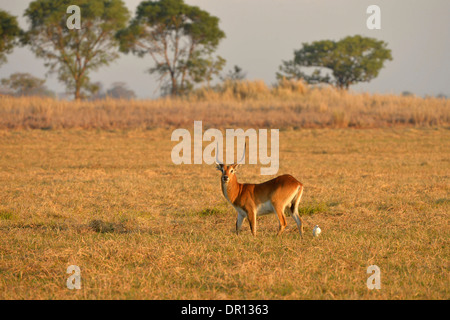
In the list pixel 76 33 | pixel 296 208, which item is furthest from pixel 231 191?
pixel 76 33

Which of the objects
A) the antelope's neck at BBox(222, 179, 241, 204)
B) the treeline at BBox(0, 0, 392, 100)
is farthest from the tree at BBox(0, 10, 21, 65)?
the antelope's neck at BBox(222, 179, 241, 204)

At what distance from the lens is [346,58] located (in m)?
46.1

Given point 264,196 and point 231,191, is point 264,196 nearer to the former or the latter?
point 264,196

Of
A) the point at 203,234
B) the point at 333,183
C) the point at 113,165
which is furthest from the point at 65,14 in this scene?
the point at 203,234

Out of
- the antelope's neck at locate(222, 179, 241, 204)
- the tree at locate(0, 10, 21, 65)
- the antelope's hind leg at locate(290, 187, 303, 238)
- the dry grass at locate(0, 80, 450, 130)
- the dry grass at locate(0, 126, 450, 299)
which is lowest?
the dry grass at locate(0, 126, 450, 299)

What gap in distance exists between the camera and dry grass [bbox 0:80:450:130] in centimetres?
2489

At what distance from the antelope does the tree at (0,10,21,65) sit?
3684cm

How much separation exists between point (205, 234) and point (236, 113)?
19.1 meters

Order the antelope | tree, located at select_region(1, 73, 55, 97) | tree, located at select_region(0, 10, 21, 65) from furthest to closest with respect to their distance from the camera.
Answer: tree, located at select_region(1, 73, 55, 97), tree, located at select_region(0, 10, 21, 65), the antelope

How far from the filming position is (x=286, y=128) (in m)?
24.3

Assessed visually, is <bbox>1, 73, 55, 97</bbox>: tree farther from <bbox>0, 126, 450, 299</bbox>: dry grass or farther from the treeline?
<bbox>0, 126, 450, 299</bbox>: dry grass

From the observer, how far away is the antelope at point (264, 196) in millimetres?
7371

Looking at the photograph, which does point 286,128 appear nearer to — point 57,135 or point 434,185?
point 57,135
